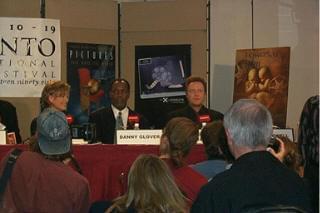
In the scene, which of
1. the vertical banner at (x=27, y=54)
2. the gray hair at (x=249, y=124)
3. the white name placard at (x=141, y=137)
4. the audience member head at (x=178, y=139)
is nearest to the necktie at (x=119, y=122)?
the white name placard at (x=141, y=137)

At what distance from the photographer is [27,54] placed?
770cm

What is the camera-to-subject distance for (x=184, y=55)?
841cm

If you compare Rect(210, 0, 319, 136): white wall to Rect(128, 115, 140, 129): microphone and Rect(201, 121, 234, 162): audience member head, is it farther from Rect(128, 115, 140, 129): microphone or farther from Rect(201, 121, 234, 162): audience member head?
Rect(201, 121, 234, 162): audience member head

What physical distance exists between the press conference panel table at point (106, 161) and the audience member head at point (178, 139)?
0.99m

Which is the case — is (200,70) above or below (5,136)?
above

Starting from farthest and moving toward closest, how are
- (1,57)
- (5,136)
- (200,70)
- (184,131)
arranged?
1. (200,70)
2. (1,57)
3. (5,136)
4. (184,131)

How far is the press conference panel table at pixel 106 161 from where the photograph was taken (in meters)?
4.59

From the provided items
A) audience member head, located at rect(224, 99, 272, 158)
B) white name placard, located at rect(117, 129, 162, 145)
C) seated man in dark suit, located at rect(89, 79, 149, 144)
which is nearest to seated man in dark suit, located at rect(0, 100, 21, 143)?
seated man in dark suit, located at rect(89, 79, 149, 144)

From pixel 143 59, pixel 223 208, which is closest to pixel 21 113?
pixel 143 59

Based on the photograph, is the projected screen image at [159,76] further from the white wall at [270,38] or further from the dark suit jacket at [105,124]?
the dark suit jacket at [105,124]

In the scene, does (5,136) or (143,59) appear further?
(143,59)

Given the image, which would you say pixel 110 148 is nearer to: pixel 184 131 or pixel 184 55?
pixel 184 131

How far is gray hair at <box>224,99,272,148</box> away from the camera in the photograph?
2.25 metres

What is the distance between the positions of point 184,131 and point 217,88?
489 centimetres
